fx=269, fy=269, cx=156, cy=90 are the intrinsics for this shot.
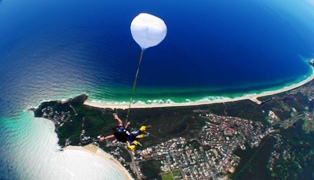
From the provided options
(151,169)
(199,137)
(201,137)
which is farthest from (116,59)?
(151,169)

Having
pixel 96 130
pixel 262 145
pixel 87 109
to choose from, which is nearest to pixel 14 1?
pixel 87 109

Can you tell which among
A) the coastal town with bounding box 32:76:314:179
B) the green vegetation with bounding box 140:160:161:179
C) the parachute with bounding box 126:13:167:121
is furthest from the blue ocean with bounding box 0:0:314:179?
the parachute with bounding box 126:13:167:121

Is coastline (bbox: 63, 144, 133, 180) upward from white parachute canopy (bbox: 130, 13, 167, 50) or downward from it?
downward

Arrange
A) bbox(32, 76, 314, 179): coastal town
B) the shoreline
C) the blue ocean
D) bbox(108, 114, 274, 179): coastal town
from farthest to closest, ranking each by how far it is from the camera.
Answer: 1. the shoreline
2. the blue ocean
3. bbox(32, 76, 314, 179): coastal town
4. bbox(108, 114, 274, 179): coastal town

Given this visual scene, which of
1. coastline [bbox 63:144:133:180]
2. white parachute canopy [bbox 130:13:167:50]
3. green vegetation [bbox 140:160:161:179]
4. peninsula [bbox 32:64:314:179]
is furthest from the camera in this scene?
peninsula [bbox 32:64:314:179]

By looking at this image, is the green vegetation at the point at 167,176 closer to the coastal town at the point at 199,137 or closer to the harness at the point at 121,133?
the coastal town at the point at 199,137

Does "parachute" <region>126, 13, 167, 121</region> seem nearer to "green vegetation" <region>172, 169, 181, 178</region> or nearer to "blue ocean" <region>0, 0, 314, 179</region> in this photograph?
"blue ocean" <region>0, 0, 314, 179</region>

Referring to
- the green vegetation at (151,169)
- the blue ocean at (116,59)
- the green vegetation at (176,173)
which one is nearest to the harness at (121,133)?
the blue ocean at (116,59)

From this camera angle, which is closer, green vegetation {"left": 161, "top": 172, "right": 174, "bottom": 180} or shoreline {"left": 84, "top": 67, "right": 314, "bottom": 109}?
green vegetation {"left": 161, "top": 172, "right": 174, "bottom": 180}
